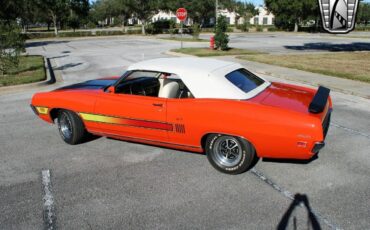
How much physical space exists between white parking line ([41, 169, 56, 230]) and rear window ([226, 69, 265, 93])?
3.09 m

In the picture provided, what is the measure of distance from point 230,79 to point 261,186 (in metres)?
1.70

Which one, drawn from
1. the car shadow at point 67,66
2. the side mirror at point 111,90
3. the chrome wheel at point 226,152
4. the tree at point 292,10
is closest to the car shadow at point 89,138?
the side mirror at point 111,90

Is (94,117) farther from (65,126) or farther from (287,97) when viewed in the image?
(287,97)

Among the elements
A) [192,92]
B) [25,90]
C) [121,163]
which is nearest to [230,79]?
[192,92]

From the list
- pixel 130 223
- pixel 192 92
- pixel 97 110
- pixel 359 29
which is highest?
pixel 359 29

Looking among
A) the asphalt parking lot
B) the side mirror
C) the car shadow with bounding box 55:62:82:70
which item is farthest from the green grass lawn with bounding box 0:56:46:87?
the side mirror

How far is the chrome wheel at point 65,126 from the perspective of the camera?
636 centimetres

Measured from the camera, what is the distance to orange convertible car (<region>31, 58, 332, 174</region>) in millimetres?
4594

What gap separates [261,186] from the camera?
475 cm

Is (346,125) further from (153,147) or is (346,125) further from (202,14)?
(202,14)

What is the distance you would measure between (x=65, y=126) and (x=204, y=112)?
118 inches

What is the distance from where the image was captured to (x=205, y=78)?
5199 mm

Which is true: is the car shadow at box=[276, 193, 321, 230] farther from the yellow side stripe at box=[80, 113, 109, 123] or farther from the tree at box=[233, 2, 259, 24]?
the tree at box=[233, 2, 259, 24]

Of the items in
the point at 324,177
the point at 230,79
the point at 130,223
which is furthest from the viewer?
the point at 230,79
